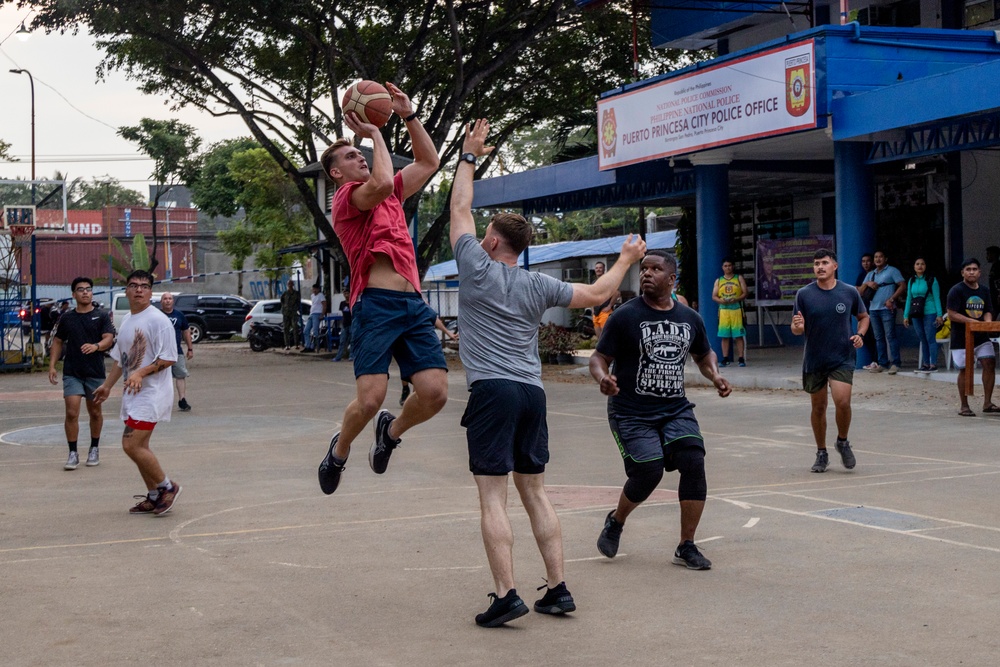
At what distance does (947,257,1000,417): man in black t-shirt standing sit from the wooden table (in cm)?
4

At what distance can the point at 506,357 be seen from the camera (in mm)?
5848

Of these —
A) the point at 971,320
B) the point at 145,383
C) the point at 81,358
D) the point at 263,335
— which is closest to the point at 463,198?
the point at 145,383

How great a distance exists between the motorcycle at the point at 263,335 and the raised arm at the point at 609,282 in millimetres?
30698

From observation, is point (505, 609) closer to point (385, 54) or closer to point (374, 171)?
point (374, 171)

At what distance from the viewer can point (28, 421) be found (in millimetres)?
16375

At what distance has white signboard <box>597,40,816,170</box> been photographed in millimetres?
17875

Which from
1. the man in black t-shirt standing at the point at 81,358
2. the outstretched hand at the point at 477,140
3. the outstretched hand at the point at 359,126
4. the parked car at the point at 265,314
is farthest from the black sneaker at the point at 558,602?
the parked car at the point at 265,314

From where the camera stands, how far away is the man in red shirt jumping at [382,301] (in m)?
6.56

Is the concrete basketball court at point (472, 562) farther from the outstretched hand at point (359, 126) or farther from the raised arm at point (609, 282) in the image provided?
the outstretched hand at point (359, 126)

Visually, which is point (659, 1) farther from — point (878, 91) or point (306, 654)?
point (306, 654)

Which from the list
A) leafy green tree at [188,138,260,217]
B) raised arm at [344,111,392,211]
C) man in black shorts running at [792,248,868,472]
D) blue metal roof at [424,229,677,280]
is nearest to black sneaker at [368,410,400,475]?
raised arm at [344,111,392,211]

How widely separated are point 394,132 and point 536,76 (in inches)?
142

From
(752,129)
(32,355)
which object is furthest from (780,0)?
(32,355)

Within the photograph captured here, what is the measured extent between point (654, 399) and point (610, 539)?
2.69 feet
